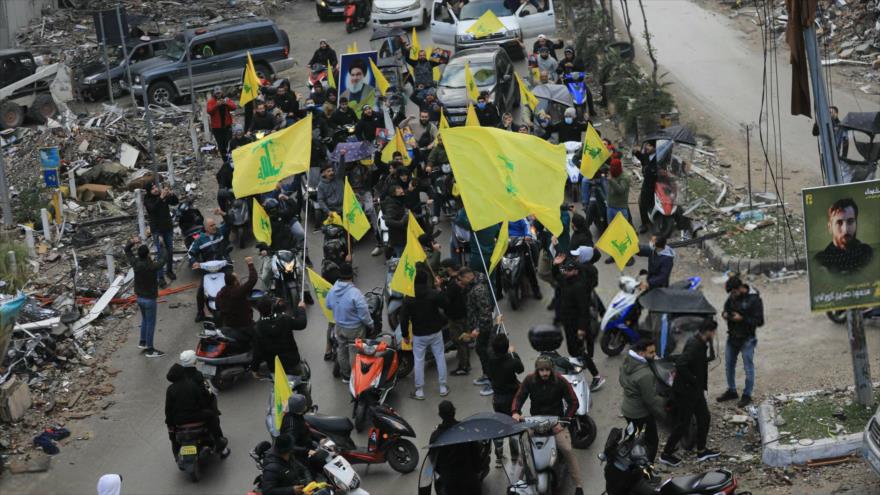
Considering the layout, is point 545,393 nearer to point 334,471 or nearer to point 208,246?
point 334,471

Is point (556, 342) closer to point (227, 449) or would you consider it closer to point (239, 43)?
point (227, 449)

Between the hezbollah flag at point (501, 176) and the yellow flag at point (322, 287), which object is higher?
the hezbollah flag at point (501, 176)

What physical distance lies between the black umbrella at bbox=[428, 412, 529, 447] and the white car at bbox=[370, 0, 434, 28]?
82.6ft

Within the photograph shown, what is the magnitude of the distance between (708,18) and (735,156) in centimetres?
1338

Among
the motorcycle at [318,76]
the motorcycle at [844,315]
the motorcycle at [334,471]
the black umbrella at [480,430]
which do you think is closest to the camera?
the black umbrella at [480,430]

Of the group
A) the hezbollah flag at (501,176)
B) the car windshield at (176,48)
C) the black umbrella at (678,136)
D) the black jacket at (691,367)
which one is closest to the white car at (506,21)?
the car windshield at (176,48)

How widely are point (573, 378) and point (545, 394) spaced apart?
132 centimetres

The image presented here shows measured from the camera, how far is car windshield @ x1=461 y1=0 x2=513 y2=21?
106ft

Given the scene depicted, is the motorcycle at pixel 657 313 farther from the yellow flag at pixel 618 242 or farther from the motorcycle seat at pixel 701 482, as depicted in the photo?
the motorcycle seat at pixel 701 482

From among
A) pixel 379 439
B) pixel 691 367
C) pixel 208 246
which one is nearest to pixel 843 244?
pixel 691 367

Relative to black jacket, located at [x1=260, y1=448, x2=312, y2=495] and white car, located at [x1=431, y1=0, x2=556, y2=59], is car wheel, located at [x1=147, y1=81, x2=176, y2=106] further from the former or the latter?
black jacket, located at [x1=260, y1=448, x2=312, y2=495]

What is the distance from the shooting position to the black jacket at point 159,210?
1956cm

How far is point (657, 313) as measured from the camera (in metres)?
14.7

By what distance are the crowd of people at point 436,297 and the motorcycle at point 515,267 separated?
10 centimetres
